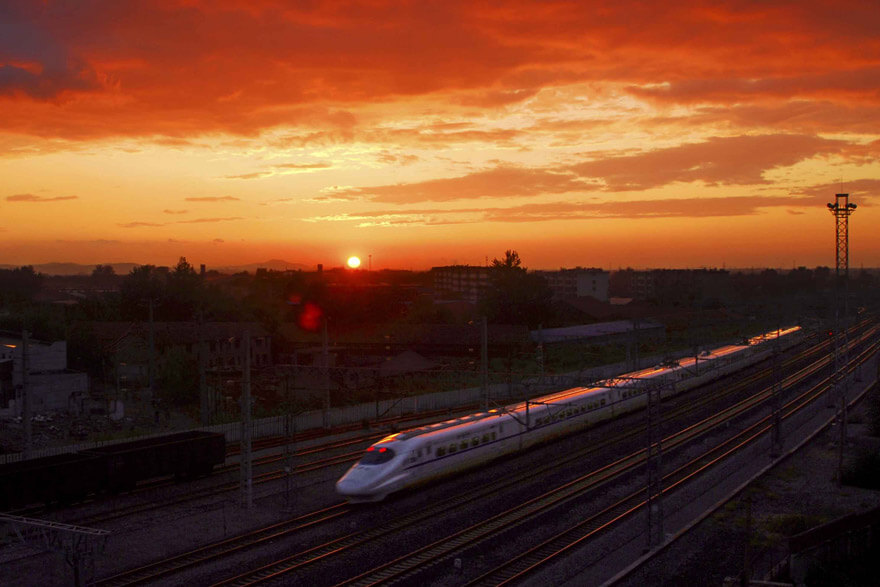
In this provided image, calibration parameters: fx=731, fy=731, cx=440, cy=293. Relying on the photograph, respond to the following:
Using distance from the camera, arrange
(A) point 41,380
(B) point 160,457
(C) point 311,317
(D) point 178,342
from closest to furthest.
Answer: (B) point 160,457 → (A) point 41,380 → (D) point 178,342 → (C) point 311,317

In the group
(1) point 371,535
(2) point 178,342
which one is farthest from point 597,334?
(1) point 371,535

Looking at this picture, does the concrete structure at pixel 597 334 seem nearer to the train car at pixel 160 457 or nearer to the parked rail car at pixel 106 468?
the train car at pixel 160 457

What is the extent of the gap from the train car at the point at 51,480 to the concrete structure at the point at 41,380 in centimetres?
2435

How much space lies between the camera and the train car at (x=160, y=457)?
2608cm

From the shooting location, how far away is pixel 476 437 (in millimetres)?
29141

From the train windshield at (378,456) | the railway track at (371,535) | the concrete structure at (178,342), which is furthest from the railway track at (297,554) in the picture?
the concrete structure at (178,342)

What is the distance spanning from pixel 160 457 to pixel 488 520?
12961mm

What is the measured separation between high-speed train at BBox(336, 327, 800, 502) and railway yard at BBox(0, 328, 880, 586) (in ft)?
2.45

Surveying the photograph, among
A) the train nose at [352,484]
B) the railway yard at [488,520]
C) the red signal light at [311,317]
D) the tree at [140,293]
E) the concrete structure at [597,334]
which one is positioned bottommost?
the railway yard at [488,520]

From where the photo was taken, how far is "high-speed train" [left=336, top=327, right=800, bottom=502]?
24500 millimetres

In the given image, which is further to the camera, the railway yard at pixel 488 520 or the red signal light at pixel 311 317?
the red signal light at pixel 311 317

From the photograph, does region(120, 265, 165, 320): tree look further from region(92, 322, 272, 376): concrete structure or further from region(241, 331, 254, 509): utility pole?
region(241, 331, 254, 509): utility pole

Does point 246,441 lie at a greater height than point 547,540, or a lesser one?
greater

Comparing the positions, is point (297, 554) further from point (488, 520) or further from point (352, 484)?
point (488, 520)
